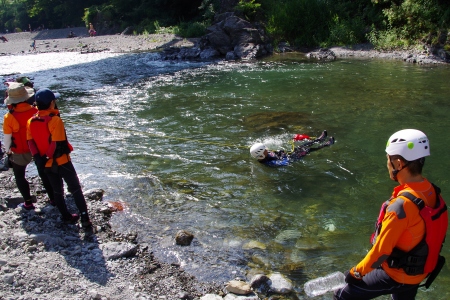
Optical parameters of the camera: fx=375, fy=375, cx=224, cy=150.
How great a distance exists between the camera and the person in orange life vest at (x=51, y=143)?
5273mm

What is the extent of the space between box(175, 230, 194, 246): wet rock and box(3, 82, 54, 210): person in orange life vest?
238 cm

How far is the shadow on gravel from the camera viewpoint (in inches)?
185

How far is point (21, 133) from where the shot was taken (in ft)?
19.5

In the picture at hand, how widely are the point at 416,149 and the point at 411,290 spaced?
1212 mm

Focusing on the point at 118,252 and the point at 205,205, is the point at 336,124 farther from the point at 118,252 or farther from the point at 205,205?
the point at 118,252

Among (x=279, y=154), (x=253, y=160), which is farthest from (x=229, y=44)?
(x=279, y=154)

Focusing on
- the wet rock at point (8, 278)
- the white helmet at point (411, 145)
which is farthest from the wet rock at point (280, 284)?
the wet rock at point (8, 278)

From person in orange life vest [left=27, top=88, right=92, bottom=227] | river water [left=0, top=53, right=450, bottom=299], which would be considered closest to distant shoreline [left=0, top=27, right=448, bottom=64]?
river water [left=0, top=53, right=450, bottom=299]

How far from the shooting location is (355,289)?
325cm

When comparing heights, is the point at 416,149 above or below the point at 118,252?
above

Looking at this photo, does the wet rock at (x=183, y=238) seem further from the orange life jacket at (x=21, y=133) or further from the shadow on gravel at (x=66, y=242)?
the orange life jacket at (x=21, y=133)

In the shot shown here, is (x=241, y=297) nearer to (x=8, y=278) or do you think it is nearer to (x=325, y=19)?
(x=8, y=278)

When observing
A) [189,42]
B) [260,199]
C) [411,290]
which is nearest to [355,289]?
[411,290]

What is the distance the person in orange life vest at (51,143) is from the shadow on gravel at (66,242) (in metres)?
0.46
